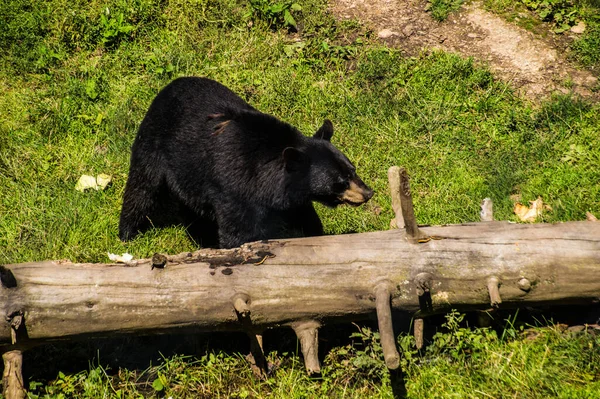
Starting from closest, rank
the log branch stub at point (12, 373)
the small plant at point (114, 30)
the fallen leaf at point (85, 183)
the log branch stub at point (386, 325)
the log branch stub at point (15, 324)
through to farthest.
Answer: the log branch stub at point (386, 325) < the log branch stub at point (15, 324) < the log branch stub at point (12, 373) < the fallen leaf at point (85, 183) < the small plant at point (114, 30)

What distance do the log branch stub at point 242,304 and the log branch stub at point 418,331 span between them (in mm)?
1053

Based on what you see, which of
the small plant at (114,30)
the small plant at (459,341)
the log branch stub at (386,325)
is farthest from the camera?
the small plant at (114,30)

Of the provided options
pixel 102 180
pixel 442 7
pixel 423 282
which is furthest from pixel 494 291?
pixel 442 7

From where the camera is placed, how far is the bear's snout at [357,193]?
15.9 ft

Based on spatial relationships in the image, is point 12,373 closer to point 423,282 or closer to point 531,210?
point 423,282

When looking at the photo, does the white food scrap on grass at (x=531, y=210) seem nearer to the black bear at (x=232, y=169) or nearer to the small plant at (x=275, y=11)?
the black bear at (x=232, y=169)

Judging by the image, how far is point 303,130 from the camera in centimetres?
626

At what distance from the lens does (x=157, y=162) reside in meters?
5.26

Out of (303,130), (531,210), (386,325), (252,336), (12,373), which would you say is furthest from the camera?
→ (303,130)

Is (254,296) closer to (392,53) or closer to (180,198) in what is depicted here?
(180,198)

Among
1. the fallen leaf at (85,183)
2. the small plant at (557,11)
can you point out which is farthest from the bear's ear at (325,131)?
the small plant at (557,11)

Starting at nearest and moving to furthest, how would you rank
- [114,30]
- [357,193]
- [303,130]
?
[357,193] → [303,130] → [114,30]

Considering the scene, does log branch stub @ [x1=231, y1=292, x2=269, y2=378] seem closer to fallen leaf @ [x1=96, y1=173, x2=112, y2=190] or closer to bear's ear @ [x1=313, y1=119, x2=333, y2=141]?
bear's ear @ [x1=313, y1=119, x2=333, y2=141]

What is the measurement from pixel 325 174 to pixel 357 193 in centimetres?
28
